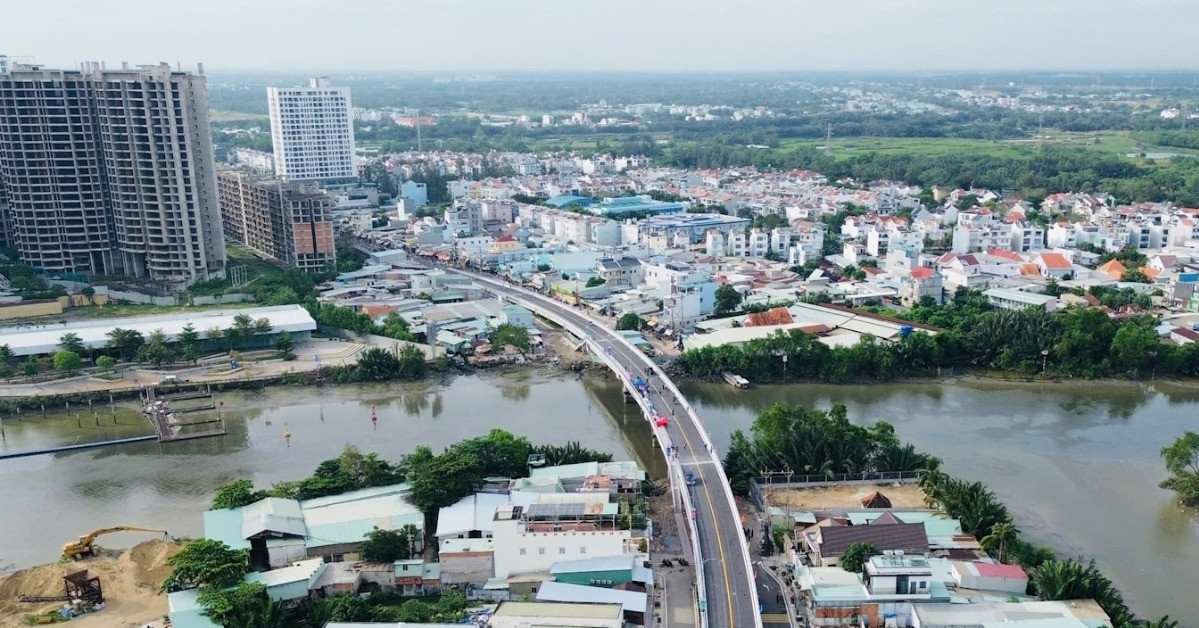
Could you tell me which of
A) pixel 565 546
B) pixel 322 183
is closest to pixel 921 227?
pixel 565 546

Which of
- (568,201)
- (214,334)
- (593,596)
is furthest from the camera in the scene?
(568,201)

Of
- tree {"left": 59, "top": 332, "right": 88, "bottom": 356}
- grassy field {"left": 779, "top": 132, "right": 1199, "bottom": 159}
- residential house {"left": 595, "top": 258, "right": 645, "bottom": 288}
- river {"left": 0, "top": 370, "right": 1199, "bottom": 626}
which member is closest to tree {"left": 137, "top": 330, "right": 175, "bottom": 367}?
tree {"left": 59, "top": 332, "right": 88, "bottom": 356}

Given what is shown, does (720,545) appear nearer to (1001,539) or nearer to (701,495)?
(701,495)

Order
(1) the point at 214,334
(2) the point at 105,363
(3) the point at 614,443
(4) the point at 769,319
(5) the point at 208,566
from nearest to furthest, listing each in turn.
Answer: (5) the point at 208,566 < (3) the point at 614,443 < (2) the point at 105,363 < (1) the point at 214,334 < (4) the point at 769,319

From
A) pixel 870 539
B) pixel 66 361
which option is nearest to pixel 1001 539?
pixel 870 539

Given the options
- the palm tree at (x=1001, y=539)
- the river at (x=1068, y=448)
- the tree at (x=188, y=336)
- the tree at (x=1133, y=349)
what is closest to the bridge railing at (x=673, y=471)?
the river at (x=1068, y=448)

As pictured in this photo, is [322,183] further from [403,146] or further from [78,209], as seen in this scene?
[78,209]
